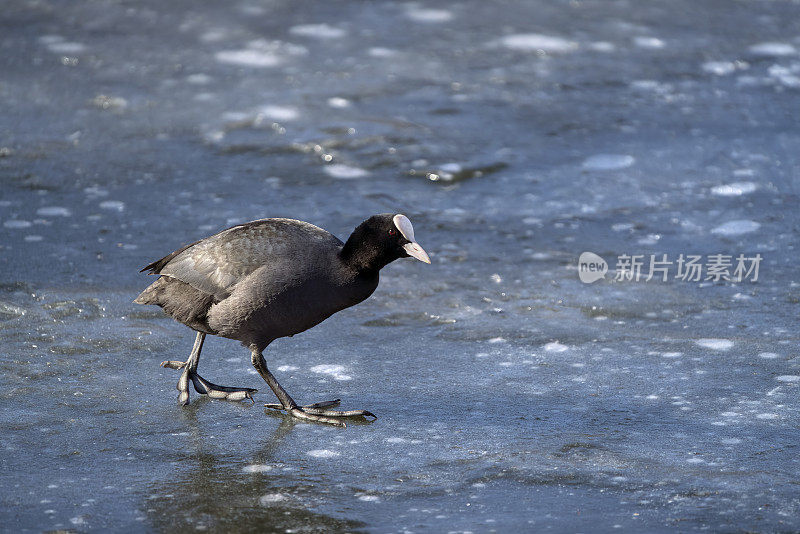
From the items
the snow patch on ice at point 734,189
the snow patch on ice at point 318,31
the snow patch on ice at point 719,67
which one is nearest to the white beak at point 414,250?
the snow patch on ice at point 734,189

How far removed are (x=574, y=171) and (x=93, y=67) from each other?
497cm

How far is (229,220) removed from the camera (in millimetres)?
7512

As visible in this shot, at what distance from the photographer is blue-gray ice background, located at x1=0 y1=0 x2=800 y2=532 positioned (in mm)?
4328

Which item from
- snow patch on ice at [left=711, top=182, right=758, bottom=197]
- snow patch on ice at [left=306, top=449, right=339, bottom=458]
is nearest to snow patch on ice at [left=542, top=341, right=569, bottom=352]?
snow patch on ice at [left=306, top=449, right=339, bottom=458]

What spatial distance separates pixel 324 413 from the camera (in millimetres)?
4941

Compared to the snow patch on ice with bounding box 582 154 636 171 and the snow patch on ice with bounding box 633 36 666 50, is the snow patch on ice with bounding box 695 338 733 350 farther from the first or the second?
the snow patch on ice with bounding box 633 36 666 50

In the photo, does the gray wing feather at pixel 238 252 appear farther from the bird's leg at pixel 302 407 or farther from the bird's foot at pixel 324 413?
the bird's foot at pixel 324 413

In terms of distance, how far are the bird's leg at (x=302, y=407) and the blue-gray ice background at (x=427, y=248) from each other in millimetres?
76

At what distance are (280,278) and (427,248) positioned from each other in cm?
250

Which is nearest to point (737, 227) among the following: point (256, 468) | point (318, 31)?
point (256, 468)

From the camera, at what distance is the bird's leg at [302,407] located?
494 centimetres

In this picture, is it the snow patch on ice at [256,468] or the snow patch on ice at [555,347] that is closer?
the snow patch on ice at [256,468]

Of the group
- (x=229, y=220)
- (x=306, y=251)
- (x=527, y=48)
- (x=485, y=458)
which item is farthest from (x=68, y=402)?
(x=527, y=48)

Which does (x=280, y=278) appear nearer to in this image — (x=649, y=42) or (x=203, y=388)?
(x=203, y=388)
